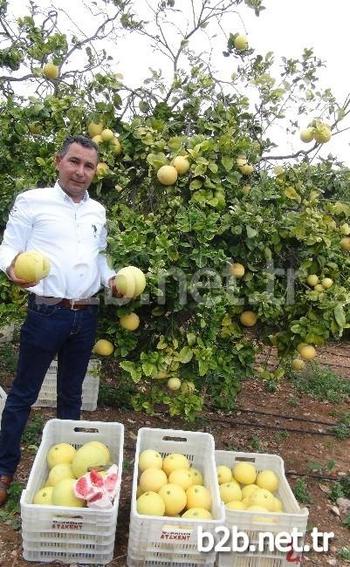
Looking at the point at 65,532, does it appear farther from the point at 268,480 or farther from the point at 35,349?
the point at 268,480

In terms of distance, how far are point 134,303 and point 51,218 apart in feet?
1.95

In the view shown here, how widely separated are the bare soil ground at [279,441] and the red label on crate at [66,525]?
285 mm

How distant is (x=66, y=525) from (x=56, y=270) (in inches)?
43.4

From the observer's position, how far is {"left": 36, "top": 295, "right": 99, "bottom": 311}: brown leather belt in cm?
252

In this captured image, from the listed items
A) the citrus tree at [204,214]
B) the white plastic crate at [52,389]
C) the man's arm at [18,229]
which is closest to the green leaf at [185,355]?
the citrus tree at [204,214]

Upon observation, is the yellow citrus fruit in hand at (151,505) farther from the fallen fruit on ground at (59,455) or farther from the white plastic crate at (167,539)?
the fallen fruit on ground at (59,455)

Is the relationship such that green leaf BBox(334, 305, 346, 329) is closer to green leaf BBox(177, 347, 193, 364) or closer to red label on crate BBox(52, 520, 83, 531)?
green leaf BBox(177, 347, 193, 364)

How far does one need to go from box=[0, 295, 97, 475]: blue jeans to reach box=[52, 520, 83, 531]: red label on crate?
60 cm

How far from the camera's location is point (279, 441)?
3.85m

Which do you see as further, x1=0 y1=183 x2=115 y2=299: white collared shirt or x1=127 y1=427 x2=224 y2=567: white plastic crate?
x1=0 y1=183 x2=115 y2=299: white collared shirt

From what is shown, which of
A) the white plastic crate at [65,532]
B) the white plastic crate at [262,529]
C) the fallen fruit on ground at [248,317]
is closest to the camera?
the white plastic crate at [65,532]

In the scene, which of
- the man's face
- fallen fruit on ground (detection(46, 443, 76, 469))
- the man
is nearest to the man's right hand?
the man

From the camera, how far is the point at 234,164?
3041 millimetres

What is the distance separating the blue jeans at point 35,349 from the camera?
2521 millimetres
